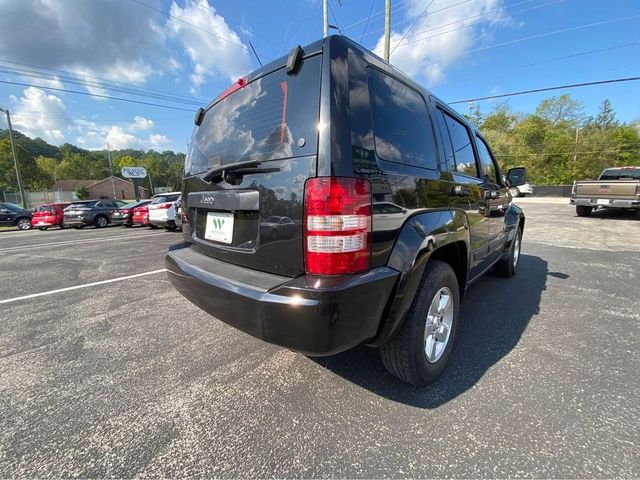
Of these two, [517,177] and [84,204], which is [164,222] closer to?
[84,204]

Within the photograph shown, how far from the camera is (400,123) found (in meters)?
1.92

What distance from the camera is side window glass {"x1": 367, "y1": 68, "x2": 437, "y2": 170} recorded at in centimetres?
173

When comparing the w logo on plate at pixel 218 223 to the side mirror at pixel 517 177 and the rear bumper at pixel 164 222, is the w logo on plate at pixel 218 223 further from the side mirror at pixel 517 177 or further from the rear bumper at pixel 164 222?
the rear bumper at pixel 164 222

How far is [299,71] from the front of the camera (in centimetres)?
171

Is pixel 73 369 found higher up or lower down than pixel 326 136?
lower down

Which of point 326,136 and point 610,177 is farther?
point 610,177

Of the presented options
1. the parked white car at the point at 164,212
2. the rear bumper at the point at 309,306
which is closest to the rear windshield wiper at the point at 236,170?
the rear bumper at the point at 309,306

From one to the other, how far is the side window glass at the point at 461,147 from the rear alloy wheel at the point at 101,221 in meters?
17.7

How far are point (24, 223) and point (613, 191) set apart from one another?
92.0ft

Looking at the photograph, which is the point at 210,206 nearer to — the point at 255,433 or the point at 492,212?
the point at 255,433

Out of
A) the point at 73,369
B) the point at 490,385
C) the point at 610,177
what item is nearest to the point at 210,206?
the point at 73,369

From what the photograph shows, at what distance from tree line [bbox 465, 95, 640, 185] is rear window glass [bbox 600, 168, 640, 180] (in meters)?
31.9

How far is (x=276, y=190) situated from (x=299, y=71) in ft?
2.26

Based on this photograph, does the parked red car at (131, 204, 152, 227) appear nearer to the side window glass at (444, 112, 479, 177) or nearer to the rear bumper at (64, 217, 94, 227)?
the rear bumper at (64, 217, 94, 227)
